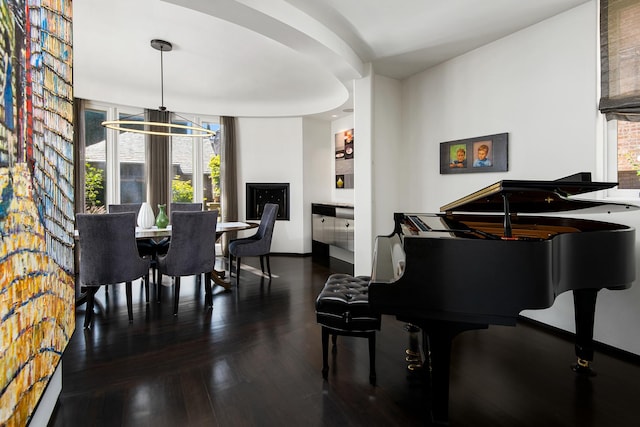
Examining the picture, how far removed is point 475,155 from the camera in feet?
12.3

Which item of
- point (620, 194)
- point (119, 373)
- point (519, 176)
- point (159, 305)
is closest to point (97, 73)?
point (159, 305)

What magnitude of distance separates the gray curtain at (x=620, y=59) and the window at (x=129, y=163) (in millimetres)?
5825

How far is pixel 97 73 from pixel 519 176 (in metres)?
5.36

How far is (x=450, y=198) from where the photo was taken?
4.04 metres

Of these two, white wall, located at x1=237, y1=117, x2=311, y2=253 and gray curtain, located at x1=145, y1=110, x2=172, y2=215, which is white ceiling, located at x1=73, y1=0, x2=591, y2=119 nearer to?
gray curtain, located at x1=145, y1=110, x2=172, y2=215

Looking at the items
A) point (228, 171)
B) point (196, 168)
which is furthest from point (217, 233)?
point (196, 168)

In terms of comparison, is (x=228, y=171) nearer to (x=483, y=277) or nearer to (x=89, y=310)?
(x=89, y=310)

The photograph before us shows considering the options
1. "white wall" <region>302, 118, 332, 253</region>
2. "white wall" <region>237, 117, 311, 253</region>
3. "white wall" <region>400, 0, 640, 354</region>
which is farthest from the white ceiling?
"white wall" <region>302, 118, 332, 253</region>

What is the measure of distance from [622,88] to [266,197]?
5.39 meters

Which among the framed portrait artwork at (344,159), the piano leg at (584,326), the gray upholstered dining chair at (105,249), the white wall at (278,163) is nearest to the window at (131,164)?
the white wall at (278,163)

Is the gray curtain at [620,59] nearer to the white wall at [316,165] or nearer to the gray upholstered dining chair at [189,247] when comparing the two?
the gray upholstered dining chair at [189,247]

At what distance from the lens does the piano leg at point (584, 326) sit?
2.35 metres

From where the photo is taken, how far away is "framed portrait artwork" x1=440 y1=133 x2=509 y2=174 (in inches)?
138

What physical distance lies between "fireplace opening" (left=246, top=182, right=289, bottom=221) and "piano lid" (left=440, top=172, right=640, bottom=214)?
4426mm
